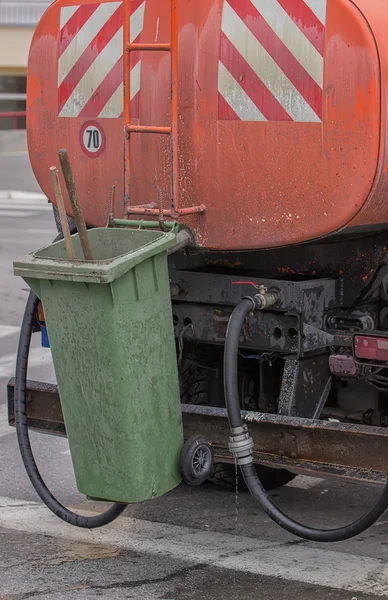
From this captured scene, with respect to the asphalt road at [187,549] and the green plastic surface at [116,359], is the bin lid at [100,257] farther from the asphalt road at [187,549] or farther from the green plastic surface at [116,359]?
the asphalt road at [187,549]

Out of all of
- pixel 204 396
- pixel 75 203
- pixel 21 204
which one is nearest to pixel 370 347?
pixel 204 396

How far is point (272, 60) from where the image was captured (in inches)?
163

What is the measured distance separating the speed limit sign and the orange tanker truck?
0.01 meters

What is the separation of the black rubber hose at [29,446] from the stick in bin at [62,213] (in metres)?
0.89

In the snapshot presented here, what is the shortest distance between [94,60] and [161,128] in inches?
21.5

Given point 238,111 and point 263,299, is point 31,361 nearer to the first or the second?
point 263,299

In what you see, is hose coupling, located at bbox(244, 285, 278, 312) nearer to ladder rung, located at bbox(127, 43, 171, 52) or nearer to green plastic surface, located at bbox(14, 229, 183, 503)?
green plastic surface, located at bbox(14, 229, 183, 503)

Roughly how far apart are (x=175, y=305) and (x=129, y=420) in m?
0.90

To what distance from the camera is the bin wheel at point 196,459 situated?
416 cm

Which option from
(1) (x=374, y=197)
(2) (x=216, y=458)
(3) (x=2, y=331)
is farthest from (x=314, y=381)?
(3) (x=2, y=331)

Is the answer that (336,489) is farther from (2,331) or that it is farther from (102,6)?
(2,331)

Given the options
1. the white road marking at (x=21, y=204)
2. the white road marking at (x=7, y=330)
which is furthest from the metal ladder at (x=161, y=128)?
the white road marking at (x=21, y=204)

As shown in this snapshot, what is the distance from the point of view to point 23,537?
15.4 ft

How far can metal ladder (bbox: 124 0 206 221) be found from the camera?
423 centimetres
